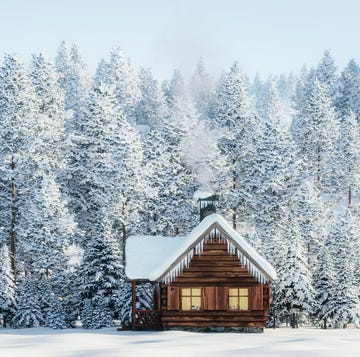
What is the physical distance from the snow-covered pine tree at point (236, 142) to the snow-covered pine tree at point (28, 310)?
67.2 ft

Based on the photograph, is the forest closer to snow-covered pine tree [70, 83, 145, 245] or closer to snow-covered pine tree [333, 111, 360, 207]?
snow-covered pine tree [70, 83, 145, 245]

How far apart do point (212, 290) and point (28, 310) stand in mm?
13319

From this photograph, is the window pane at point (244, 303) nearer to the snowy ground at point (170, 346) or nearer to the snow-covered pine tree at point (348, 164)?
the snowy ground at point (170, 346)

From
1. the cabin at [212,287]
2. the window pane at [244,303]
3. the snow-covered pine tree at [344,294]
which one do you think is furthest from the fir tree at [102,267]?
the snow-covered pine tree at [344,294]

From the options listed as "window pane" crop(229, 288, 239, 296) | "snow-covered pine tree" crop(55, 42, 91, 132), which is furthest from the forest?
"snow-covered pine tree" crop(55, 42, 91, 132)

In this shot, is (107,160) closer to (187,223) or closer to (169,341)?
(187,223)

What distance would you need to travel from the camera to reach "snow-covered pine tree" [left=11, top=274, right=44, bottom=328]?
35250 millimetres

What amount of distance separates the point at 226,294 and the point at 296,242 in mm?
9302

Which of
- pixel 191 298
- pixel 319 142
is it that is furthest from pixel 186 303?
pixel 319 142

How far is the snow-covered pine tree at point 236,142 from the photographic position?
51000 millimetres

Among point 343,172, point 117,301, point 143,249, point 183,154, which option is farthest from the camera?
point 343,172

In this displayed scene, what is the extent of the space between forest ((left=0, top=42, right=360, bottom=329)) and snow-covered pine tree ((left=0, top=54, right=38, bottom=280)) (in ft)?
0.34

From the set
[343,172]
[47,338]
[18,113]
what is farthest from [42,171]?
[343,172]

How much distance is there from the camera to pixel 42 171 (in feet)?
143
